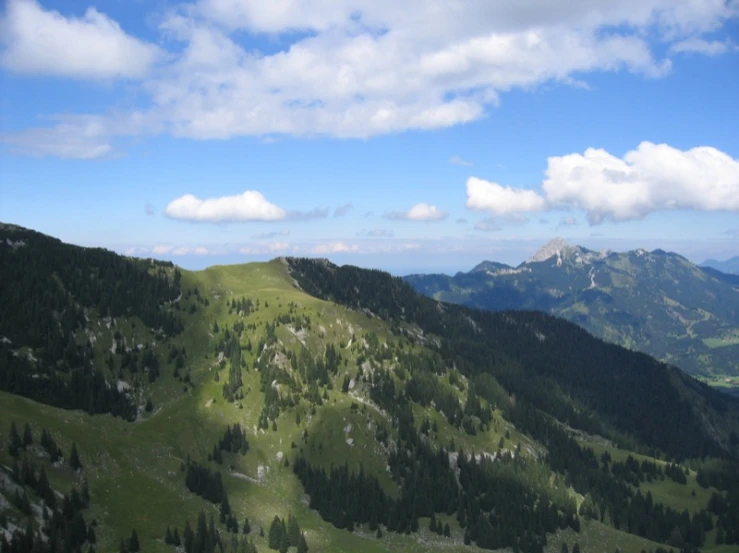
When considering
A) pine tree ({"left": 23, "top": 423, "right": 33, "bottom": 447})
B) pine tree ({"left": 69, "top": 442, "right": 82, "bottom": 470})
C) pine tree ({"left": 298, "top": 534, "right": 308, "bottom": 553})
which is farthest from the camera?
pine tree ({"left": 298, "top": 534, "right": 308, "bottom": 553})

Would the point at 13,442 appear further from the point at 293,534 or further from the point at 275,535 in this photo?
the point at 293,534

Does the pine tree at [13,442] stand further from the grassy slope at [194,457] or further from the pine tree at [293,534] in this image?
the pine tree at [293,534]

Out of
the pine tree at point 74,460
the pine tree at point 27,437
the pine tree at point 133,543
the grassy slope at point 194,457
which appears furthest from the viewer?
the grassy slope at point 194,457

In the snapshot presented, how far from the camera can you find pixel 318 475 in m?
174

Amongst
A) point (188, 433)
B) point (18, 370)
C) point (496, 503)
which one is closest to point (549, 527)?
point (496, 503)

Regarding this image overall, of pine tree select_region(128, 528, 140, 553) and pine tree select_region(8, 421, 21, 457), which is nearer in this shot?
pine tree select_region(128, 528, 140, 553)

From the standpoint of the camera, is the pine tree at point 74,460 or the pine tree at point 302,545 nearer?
the pine tree at point 74,460

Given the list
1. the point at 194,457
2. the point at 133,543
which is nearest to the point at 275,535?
the point at 133,543

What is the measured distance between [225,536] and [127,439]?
46564 millimetres

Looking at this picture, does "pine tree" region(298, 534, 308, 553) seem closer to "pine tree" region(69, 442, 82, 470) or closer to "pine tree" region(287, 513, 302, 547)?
"pine tree" region(287, 513, 302, 547)

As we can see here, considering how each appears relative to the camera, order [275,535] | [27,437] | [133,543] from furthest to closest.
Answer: [275,535] < [27,437] < [133,543]

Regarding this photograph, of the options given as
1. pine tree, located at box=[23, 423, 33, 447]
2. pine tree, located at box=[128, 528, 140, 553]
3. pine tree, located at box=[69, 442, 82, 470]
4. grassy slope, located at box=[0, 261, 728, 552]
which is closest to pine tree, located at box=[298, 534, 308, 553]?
grassy slope, located at box=[0, 261, 728, 552]

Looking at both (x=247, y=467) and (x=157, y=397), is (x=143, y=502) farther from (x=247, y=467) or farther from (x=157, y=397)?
(x=157, y=397)

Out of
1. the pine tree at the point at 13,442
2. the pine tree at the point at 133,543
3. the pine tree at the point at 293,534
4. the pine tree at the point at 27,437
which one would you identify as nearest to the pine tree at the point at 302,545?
the pine tree at the point at 293,534
